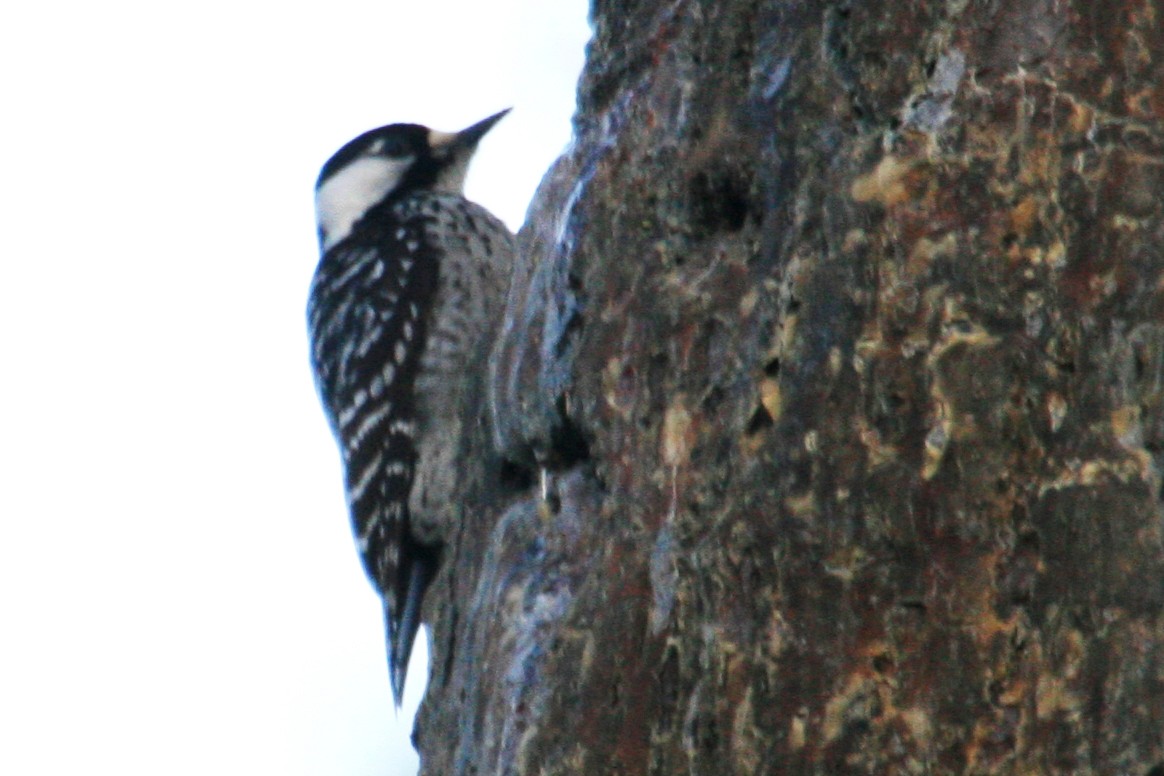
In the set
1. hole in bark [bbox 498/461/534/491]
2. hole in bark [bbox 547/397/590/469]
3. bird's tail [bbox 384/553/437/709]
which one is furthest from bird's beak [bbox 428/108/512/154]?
hole in bark [bbox 547/397/590/469]

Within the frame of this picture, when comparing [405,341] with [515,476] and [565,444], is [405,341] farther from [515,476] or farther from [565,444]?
[565,444]

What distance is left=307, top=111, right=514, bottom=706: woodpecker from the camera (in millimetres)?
3773

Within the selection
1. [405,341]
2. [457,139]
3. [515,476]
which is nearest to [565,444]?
[515,476]

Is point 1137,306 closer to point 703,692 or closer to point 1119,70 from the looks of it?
point 1119,70

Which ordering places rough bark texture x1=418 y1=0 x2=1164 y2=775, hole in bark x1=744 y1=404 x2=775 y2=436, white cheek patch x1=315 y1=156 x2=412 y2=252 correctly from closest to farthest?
rough bark texture x1=418 y1=0 x2=1164 y2=775, hole in bark x1=744 y1=404 x2=775 y2=436, white cheek patch x1=315 y1=156 x2=412 y2=252

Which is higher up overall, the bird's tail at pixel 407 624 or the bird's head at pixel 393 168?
the bird's head at pixel 393 168

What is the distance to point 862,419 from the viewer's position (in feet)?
7.29

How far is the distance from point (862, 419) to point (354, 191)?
2856 mm

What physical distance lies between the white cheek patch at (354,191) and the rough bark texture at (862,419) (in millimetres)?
2189

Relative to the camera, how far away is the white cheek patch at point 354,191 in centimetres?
479

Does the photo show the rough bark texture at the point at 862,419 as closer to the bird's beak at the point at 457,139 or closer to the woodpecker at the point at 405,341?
the woodpecker at the point at 405,341

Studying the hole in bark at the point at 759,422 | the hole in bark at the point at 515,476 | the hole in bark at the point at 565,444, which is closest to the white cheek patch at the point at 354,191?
the hole in bark at the point at 515,476

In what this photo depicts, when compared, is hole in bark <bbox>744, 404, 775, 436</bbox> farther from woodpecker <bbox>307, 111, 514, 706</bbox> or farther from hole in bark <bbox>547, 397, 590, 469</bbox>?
woodpecker <bbox>307, 111, 514, 706</bbox>

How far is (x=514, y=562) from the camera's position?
2.68 metres
